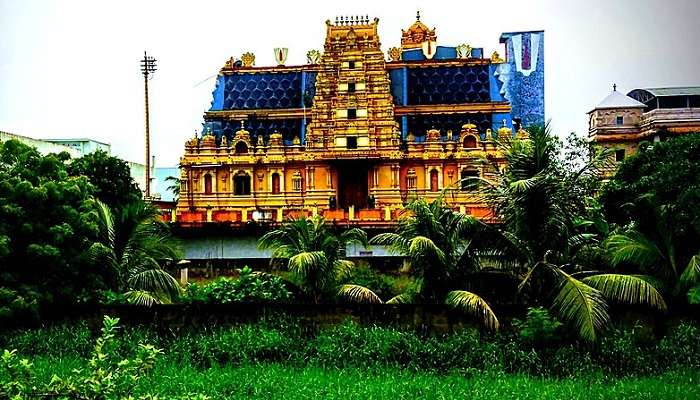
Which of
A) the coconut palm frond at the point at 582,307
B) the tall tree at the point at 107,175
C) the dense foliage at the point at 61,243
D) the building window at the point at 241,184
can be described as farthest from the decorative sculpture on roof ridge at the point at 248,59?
the coconut palm frond at the point at 582,307

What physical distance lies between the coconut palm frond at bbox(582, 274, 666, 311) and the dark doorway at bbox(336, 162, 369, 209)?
29.0 meters

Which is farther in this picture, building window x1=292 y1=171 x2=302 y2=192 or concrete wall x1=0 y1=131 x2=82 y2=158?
building window x1=292 y1=171 x2=302 y2=192

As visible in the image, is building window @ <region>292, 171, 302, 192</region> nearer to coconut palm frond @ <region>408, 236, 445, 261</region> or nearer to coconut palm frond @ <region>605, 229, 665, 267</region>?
coconut palm frond @ <region>408, 236, 445, 261</region>

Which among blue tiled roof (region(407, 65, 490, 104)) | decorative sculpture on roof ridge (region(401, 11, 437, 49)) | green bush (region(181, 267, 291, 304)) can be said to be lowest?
green bush (region(181, 267, 291, 304))

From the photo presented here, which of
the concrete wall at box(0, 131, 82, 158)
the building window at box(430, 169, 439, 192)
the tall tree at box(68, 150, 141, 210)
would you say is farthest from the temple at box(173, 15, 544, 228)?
the tall tree at box(68, 150, 141, 210)

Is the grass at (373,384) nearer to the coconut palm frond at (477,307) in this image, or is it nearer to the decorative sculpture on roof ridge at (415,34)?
the coconut palm frond at (477,307)

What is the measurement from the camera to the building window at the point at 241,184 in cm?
4944

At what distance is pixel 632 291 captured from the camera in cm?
2008

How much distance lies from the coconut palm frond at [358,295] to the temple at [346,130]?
23.4 m

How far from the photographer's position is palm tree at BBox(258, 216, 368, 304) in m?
22.0

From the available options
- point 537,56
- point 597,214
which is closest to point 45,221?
point 597,214

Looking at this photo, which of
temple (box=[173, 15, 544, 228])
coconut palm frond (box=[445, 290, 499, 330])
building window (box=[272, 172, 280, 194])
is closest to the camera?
coconut palm frond (box=[445, 290, 499, 330])

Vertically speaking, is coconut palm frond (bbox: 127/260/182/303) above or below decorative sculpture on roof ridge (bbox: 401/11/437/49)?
below

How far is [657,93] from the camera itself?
66.7 meters
